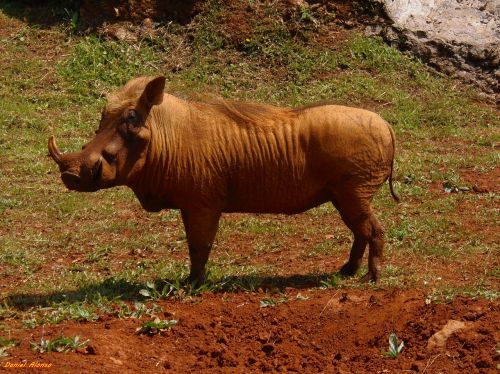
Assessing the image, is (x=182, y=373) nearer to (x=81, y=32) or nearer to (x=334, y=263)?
(x=334, y=263)

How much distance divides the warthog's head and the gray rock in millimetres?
7634

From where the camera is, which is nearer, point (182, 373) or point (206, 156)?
point (182, 373)

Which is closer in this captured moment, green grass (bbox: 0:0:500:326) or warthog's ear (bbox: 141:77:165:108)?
warthog's ear (bbox: 141:77:165:108)

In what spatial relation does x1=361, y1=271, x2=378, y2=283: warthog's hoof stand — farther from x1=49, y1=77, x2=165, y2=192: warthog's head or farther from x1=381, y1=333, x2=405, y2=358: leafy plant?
x1=49, y1=77, x2=165, y2=192: warthog's head

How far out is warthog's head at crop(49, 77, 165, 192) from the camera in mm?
6348

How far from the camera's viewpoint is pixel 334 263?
25.3ft

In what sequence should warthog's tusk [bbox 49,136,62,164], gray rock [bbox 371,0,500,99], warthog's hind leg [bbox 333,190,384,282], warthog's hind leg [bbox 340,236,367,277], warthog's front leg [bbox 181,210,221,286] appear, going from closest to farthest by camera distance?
warthog's tusk [bbox 49,136,62,164] < warthog's front leg [bbox 181,210,221,286] < warthog's hind leg [bbox 333,190,384,282] < warthog's hind leg [bbox 340,236,367,277] < gray rock [bbox 371,0,500,99]

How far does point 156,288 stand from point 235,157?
1.09 meters

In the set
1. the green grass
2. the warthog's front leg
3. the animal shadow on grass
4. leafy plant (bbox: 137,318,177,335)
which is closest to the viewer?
leafy plant (bbox: 137,318,177,335)

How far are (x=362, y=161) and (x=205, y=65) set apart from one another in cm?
672

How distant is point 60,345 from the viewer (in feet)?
17.7

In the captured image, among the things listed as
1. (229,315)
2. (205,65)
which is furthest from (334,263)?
(205,65)

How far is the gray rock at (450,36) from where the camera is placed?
13375 millimetres

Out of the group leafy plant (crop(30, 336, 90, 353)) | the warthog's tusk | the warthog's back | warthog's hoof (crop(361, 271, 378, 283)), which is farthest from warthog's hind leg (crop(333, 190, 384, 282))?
leafy plant (crop(30, 336, 90, 353))
